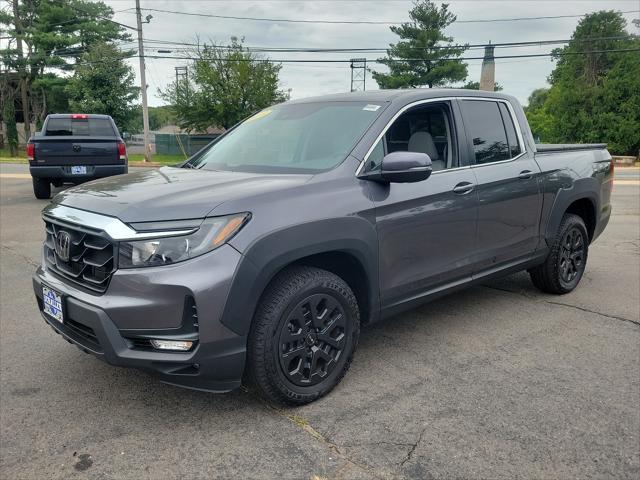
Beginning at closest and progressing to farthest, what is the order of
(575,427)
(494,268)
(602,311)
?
(575,427), (494,268), (602,311)

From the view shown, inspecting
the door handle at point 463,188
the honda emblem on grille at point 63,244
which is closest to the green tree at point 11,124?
the honda emblem on grille at point 63,244

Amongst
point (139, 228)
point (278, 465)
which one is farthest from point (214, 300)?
point (278, 465)

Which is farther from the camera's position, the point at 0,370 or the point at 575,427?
the point at 0,370

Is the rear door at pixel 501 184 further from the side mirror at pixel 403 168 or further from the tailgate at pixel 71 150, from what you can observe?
the tailgate at pixel 71 150

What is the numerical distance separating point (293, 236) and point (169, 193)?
69 centimetres

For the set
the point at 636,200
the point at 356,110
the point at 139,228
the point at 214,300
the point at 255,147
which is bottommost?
the point at 636,200

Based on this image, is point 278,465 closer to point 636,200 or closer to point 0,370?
point 0,370

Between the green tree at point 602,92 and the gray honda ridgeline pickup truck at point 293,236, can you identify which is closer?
the gray honda ridgeline pickup truck at point 293,236

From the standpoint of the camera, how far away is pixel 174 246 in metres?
2.66

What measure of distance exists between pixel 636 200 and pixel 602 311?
951 cm

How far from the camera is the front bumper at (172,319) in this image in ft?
8.54

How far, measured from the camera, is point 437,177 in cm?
379

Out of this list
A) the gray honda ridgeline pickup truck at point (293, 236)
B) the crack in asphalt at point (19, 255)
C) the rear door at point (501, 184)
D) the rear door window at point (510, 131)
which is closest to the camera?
the gray honda ridgeline pickup truck at point (293, 236)

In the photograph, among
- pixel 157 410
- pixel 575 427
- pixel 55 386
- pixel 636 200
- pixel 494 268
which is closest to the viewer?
pixel 575 427
